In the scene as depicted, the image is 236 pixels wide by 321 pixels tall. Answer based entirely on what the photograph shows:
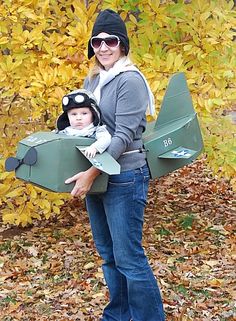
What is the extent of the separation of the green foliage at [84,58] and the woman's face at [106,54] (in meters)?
1.18

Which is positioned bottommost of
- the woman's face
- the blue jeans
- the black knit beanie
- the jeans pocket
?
the blue jeans

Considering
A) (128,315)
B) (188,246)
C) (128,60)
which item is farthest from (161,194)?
(128,60)

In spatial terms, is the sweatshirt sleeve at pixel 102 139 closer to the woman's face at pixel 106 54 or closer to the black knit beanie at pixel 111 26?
the woman's face at pixel 106 54

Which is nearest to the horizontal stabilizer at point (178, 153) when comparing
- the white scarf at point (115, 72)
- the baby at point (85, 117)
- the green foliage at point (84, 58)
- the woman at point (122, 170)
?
the woman at point (122, 170)

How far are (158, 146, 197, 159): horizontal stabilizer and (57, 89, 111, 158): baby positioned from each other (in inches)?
14.5

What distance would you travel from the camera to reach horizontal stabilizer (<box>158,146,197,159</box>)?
10.4ft

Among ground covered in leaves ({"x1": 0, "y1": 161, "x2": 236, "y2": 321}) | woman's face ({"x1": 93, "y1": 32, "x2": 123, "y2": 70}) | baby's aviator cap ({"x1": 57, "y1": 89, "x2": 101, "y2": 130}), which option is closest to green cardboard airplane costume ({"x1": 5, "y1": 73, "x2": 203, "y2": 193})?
baby's aviator cap ({"x1": 57, "y1": 89, "x2": 101, "y2": 130})

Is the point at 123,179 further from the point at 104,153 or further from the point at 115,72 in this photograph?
the point at 115,72

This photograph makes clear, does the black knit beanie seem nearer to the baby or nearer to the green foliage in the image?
the baby

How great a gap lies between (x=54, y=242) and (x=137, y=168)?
2.62 metres

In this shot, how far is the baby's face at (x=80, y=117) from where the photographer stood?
299cm

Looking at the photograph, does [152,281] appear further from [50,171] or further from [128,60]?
[128,60]

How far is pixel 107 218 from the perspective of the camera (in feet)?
10.5

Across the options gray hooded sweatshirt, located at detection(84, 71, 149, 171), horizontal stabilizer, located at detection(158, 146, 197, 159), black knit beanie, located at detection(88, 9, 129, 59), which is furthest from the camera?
horizontal stabilizer, located at detection(158, 146, 197, 159)
